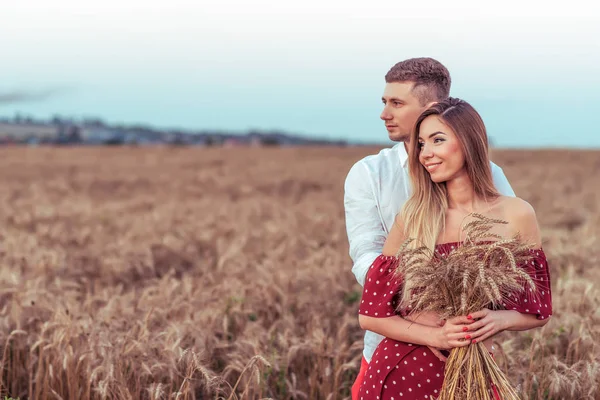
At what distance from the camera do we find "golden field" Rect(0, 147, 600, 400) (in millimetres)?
4098

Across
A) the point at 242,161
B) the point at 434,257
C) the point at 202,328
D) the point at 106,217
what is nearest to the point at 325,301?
the point at 202,328

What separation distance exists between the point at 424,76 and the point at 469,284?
1.17 m

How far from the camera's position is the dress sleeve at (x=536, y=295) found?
2.63 meters

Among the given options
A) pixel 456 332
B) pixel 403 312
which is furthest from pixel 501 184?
pixel 456 332

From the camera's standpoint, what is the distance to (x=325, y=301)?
638 cm

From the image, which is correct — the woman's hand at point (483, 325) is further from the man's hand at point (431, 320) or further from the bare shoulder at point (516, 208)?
the bare shoulder at point (516, 208)

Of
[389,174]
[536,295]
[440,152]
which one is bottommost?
[536,295]

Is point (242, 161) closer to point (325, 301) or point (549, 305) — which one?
point (325, 301)

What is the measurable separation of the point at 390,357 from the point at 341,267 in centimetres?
473

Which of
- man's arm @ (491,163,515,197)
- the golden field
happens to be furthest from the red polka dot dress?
the golden field

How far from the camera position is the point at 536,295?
105 inches

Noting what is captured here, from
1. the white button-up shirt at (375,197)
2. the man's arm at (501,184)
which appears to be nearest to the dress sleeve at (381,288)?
the white button-up shirt at (375,197)

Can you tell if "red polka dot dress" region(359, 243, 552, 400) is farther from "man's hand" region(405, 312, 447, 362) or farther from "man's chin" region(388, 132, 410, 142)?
"man's chin" region(388, 132, 410, 142)

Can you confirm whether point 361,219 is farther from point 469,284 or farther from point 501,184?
point 469,284
